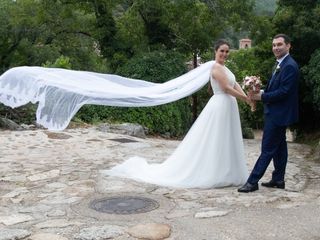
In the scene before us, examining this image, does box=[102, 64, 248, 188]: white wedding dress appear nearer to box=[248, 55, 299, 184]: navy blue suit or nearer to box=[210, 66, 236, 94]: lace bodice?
box=[210, 66, 236, 94]: lace bodice

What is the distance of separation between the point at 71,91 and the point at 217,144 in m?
2.14

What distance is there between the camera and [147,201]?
6.12 meters

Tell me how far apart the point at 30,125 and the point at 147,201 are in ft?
26.8

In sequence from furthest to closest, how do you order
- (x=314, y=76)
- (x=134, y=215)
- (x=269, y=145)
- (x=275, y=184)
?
(x=314, y=76) < (x=275, y=184) < (x=269, y=145) < (x=134, y=215)

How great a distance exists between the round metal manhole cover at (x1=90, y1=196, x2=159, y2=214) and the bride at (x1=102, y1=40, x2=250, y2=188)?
2.70ft

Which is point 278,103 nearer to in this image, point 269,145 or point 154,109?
point 269,145

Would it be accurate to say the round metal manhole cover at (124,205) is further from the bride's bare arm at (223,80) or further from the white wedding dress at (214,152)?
the bride's bare arm at (223,80)

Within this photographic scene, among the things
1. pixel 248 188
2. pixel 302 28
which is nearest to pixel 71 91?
pixel 248 188

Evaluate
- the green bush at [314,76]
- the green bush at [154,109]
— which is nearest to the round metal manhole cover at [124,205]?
the green bush at [314,76]

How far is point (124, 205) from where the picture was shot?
5.96 m

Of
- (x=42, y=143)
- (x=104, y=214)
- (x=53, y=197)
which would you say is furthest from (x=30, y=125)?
(x=104, y=214)

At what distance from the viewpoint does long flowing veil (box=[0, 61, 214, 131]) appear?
666 cm

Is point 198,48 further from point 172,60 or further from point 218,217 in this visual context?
point 218,217

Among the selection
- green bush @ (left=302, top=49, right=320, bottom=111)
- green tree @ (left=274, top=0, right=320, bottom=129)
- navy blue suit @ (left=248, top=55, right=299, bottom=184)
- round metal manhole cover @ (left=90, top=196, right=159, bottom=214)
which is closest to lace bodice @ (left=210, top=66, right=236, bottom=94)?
navy blue suit @ (left=248, top=55, right=299, bottom=184)
